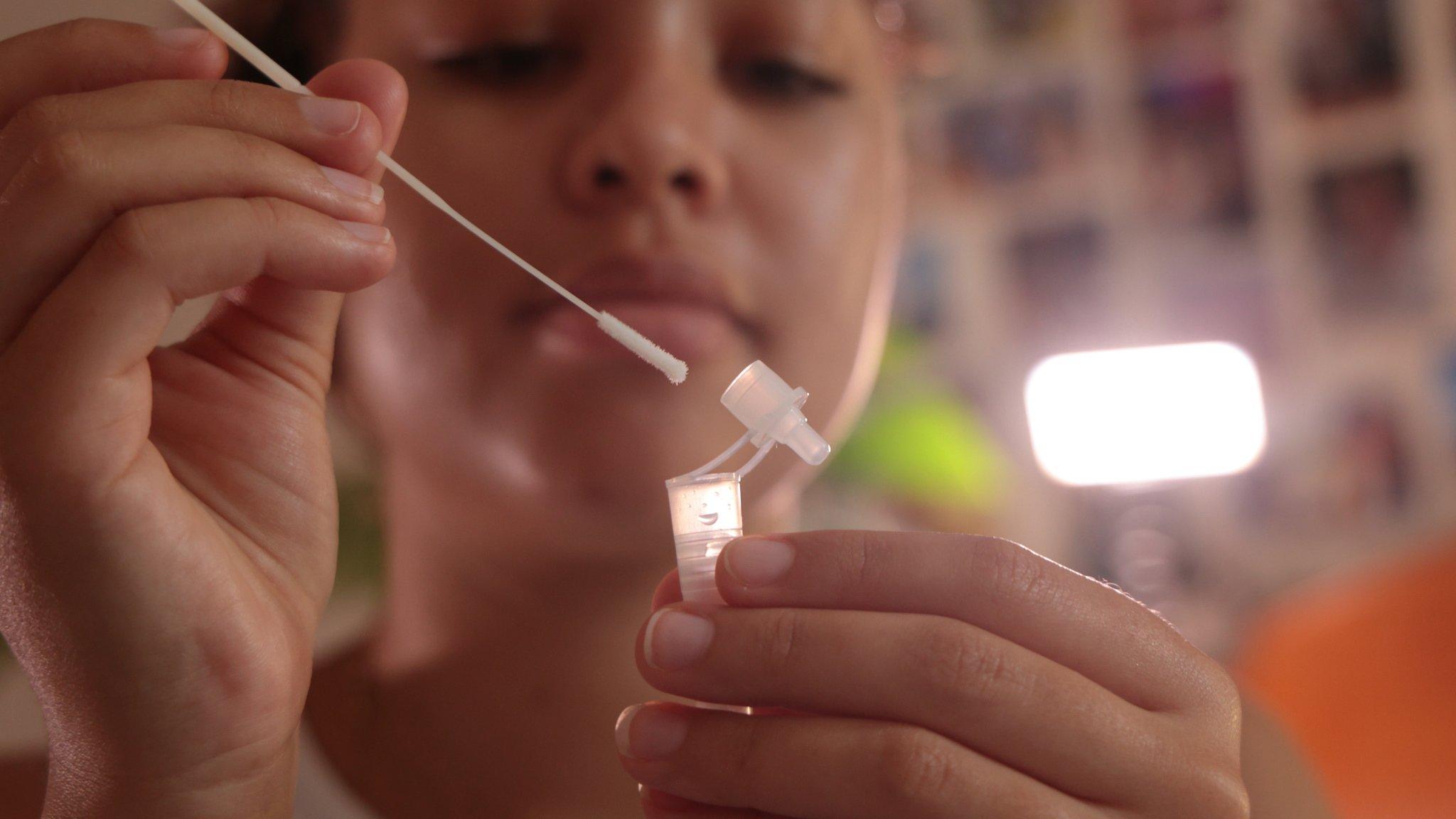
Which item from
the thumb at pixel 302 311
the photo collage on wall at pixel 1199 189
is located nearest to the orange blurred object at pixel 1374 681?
the photo collage on wall at pixel 1199 189

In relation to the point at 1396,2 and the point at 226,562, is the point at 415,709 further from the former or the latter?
the point at 1396,2

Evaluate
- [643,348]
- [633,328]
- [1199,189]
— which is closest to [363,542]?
[633,328]

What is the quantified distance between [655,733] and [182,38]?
347 millimetres

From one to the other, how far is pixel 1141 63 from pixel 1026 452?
724mm

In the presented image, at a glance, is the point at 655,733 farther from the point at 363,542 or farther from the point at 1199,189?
the point at 1199,189

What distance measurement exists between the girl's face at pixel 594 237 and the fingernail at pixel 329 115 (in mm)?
190

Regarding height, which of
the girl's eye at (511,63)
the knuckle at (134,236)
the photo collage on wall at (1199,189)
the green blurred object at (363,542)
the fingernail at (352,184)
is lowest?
the green blurred object at (363,542)

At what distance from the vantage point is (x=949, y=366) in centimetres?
186

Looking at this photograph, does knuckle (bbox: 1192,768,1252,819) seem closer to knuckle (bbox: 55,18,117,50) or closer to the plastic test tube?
the plastic test tube

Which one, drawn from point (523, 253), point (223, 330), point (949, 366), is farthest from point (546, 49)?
point (949, 366)

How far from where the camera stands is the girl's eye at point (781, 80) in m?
0.67

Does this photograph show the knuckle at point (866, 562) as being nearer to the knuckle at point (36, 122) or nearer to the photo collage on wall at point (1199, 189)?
the knuckle at point (36, 122)

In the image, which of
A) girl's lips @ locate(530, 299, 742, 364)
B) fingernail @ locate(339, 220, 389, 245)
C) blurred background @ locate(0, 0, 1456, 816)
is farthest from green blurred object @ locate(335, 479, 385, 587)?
blurred background @ locate(0, 0, 1456, 816)

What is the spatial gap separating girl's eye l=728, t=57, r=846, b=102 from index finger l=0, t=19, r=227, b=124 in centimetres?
34
